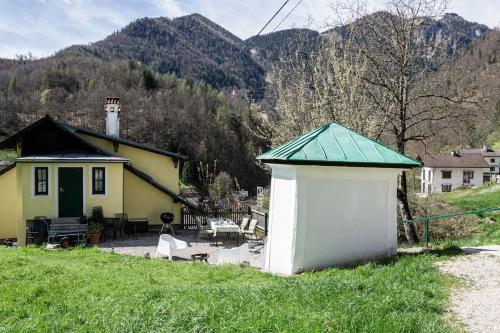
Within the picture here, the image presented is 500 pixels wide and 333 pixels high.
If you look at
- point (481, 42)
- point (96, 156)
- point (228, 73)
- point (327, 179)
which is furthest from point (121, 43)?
point (327, 179)

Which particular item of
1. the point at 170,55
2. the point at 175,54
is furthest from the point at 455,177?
the point at 175,54

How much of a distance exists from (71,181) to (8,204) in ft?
13.0

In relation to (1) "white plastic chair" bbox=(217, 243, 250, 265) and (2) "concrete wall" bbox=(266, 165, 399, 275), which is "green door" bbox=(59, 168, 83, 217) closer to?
(1) "white plastic chair" bbox=(217, 243, 250, 265)

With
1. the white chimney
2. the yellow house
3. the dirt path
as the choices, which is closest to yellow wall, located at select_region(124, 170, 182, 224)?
the yellow house

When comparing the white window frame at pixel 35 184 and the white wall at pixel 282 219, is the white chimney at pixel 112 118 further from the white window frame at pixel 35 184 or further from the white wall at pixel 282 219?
the white wall at pixel 282 219

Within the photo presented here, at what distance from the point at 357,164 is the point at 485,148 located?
254 feet

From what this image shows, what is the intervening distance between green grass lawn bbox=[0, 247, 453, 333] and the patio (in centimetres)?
508

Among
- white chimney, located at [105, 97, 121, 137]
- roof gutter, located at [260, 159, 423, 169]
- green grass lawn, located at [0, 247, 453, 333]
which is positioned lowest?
green grass lawn, located at [0, 247, 453, 333]

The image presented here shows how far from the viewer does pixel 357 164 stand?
802 cm

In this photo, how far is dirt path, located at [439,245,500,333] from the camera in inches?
191

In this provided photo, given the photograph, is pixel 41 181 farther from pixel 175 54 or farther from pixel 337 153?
pixel 175 54

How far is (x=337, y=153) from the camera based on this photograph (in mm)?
8148

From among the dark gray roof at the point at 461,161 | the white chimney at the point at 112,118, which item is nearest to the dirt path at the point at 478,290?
the white chimney at the point at 112,118

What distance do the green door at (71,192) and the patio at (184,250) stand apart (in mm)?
2349
